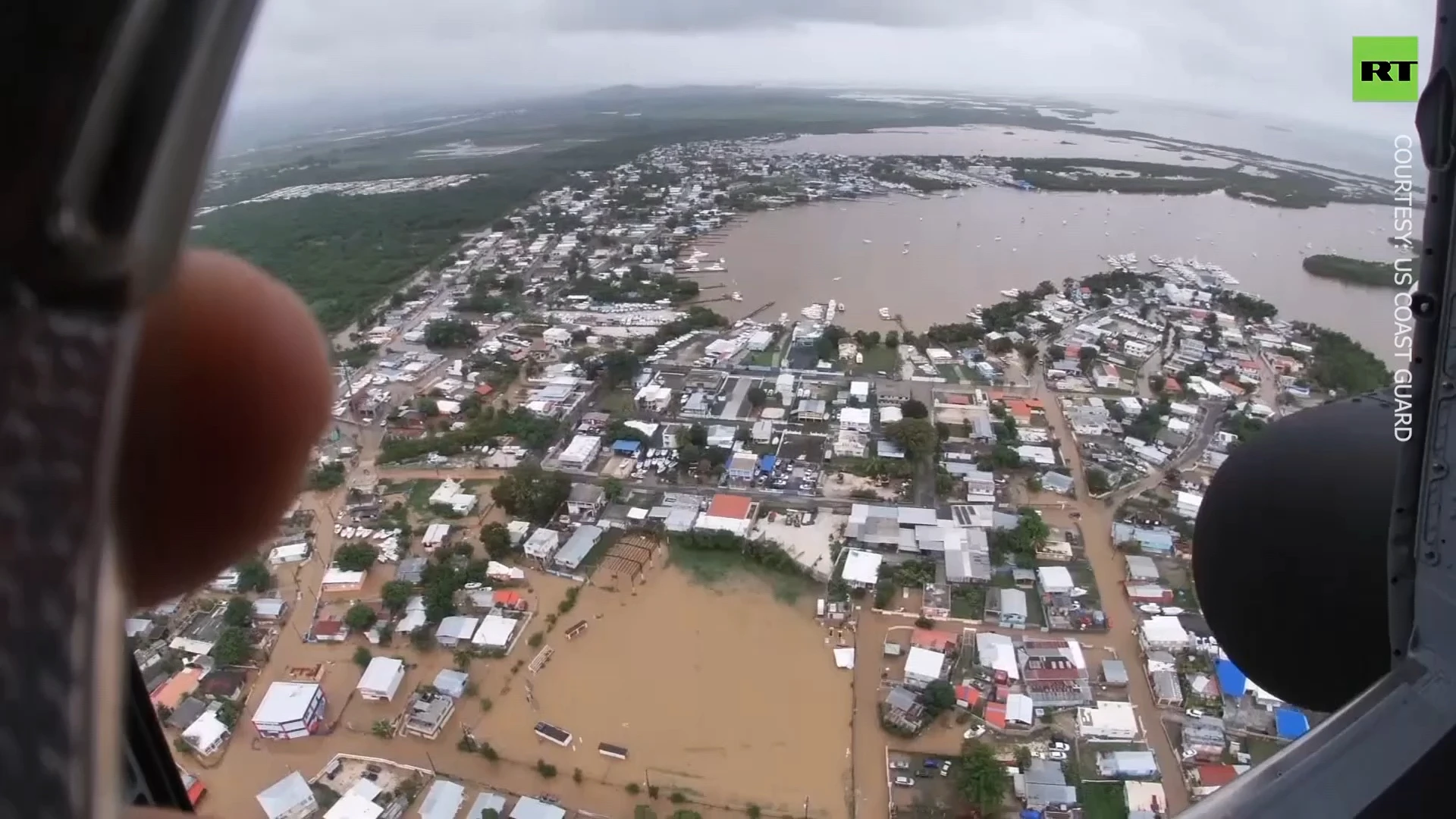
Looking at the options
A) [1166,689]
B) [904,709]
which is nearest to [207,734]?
[904,709]

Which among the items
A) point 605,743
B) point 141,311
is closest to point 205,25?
point 141,311

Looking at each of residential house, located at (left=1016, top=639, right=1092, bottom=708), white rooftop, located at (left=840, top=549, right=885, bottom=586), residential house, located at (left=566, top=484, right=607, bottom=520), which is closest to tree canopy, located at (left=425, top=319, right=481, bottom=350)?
residential house, located at (left=566, top=484, right=607, bottom=520)

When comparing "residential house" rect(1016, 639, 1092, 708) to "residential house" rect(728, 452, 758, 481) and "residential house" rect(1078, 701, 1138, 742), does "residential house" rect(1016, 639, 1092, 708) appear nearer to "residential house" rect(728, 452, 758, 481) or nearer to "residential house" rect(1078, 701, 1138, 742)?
"residential house" rect(1078, 701, 1138, 742)

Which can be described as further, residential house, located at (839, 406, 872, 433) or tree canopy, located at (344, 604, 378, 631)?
residential house, located at (839, 406, 872, 433)

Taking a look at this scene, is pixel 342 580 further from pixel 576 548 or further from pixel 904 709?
pixel 904 709

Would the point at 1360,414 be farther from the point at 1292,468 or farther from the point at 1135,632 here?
the point at 1135,632

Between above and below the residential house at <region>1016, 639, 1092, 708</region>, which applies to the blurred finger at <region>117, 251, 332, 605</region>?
above
